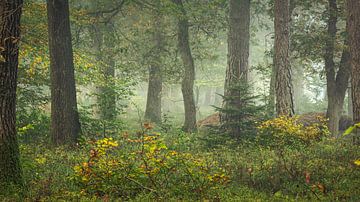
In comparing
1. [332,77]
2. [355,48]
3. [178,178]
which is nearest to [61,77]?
[178,178]

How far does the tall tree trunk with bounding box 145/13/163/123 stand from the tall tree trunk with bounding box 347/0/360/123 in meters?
12.5

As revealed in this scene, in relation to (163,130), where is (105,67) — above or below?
above

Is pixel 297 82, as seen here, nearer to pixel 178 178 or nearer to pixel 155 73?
pixel 155 73

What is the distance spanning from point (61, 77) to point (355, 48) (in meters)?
9.31

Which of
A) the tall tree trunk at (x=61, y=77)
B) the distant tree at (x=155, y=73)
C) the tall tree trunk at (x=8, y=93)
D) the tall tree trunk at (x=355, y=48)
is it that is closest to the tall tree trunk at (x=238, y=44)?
the distant tree at (x=155, y=73)

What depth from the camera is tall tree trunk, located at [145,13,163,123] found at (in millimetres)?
22500

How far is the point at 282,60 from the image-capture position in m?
14.8

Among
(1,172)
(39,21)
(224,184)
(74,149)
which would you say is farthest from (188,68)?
(1,172)

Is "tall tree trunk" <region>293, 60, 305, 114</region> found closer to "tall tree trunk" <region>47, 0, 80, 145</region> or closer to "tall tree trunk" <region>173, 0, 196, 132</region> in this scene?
"tall tree trunk" <region>173, 0, 196, 132</region>

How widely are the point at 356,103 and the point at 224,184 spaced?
19.0 ft

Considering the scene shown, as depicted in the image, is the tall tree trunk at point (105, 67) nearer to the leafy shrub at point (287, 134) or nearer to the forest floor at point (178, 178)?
the forest floor at point (178, 178)

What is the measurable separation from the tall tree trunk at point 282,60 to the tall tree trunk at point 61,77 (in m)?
7.83

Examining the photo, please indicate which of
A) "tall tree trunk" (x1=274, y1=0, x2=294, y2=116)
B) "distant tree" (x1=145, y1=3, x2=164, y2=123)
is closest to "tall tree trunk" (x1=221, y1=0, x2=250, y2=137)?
"tall tree trunk" (x1=274, y1=0, x2=294, y2=116)

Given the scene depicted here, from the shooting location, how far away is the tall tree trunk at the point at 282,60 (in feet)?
48.0
